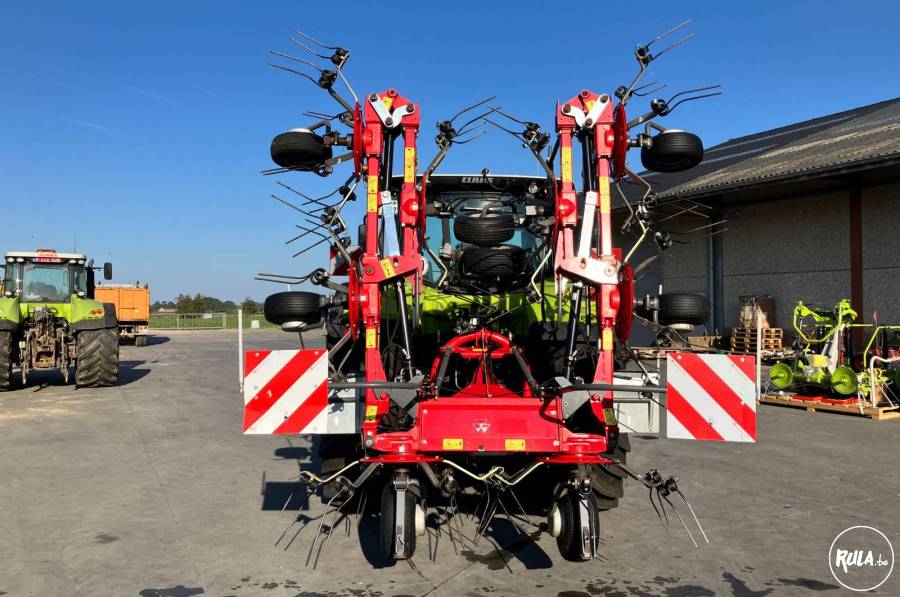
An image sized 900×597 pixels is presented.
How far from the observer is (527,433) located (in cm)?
411

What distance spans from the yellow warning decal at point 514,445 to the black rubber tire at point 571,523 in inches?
13.7

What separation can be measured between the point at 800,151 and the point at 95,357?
17.6 m

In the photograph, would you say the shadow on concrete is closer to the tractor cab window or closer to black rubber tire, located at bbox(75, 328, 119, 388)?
black rubber tire, located at bbox(75, 328, 119, 388)

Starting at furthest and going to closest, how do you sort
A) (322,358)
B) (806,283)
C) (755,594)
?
(806,283) < (322,358) < (755,594)

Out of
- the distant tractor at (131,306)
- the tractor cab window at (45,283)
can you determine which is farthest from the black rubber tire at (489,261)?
the distant tractor at (131,306)

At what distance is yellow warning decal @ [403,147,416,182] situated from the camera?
15.1 ft

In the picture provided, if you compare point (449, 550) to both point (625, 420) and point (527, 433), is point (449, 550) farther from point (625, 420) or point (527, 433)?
point (625, 420)

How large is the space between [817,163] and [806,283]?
10.4ft

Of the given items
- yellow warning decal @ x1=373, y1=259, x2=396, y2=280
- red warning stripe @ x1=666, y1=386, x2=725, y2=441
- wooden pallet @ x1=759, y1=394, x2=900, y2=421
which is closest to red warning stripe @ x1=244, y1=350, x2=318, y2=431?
yellow warning decal @ x1=373, y1=259, x2=396, y2=280

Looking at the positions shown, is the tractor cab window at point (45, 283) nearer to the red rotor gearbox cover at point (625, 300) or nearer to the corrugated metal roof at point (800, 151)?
the corrugated metal roof at point (800, 151)

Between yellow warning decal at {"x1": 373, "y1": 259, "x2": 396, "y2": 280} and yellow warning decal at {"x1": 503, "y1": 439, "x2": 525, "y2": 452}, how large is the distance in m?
1.18

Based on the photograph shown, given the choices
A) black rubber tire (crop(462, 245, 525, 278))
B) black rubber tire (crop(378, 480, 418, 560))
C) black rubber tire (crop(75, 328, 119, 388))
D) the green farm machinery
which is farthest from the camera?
black rubber tire (crop(75, 328, 119, 388))

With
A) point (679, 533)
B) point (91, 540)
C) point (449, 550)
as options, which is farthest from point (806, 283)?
point (91, 540)

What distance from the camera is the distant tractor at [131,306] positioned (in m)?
27.8
